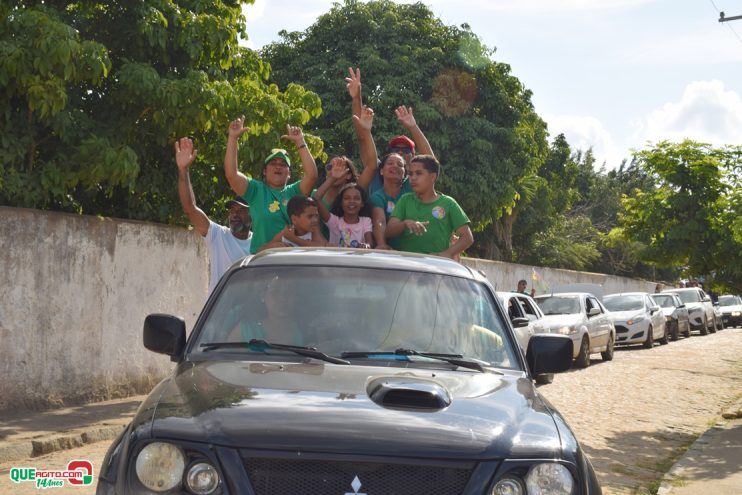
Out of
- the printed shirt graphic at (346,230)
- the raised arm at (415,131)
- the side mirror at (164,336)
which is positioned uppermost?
the raised arm at (415,131)

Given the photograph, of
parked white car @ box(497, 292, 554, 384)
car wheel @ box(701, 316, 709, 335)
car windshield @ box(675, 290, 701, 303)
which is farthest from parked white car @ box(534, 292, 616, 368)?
car windshield @ box(675, 290, 701, 303)

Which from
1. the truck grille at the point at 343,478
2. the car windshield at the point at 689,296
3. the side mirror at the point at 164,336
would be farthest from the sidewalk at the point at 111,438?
the car windshield at the point at 689,296

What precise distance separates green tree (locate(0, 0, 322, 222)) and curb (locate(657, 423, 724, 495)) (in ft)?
20.9

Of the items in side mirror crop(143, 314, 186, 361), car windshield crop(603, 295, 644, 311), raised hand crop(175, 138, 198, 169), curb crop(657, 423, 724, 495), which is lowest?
car windshield crop(603, 295, 644, 311)

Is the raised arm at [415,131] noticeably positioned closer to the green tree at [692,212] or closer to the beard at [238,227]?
the beard at [238,227]

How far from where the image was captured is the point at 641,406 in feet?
43.2

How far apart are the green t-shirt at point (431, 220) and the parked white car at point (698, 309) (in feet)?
94.8

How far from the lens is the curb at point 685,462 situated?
745cm

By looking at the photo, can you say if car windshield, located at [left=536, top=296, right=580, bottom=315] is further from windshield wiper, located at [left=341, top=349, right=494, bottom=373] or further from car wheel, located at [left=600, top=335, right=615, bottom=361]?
windshield wiper, located at [left=341, top=349, right=494, bottom=373]

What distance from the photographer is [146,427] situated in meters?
3.55

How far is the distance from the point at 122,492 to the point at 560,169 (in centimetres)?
4249

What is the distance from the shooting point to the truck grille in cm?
333

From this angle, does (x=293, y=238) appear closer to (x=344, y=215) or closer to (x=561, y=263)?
(x=344, y=215)

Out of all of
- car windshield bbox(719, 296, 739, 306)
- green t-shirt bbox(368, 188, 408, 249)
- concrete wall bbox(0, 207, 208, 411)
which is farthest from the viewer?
car windshield bbox(719, 296, 739, 306)
